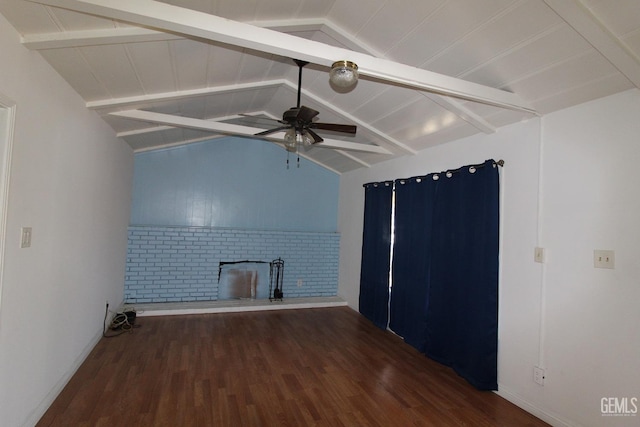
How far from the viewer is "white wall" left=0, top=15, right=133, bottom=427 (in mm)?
1729

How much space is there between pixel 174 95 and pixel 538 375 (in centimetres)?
406

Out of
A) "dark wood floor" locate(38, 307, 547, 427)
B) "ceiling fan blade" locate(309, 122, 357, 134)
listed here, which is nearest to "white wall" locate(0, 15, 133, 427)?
"dark wood floor" locate(38, 307, 547, 427)

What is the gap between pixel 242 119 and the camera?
14.6 ft

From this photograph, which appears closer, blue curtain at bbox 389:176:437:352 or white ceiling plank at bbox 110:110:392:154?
white ceiling plank at bbox 110:110:392:154

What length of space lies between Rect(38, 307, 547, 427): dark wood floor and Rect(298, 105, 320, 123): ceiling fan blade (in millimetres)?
2363

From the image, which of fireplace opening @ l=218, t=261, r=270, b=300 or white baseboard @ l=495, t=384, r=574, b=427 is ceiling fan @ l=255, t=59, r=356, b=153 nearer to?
white baseboard @ l=495, t=384, r=574, b=427

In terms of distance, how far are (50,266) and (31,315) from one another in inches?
14.8

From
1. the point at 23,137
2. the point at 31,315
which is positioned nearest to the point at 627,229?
the point at 23,137

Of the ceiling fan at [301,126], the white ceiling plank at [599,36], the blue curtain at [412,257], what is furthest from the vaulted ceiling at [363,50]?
the blue curtain at [412,257]

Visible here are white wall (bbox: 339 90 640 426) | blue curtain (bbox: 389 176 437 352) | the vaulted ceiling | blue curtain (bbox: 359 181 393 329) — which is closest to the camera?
the vaulted ceiling

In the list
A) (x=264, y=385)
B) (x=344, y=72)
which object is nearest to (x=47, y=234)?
(x=264, y=385)

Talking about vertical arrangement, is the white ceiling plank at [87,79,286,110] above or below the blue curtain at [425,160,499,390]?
above

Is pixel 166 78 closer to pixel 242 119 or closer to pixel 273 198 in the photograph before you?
pixel 242 119

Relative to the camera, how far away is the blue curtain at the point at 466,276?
2865mm
